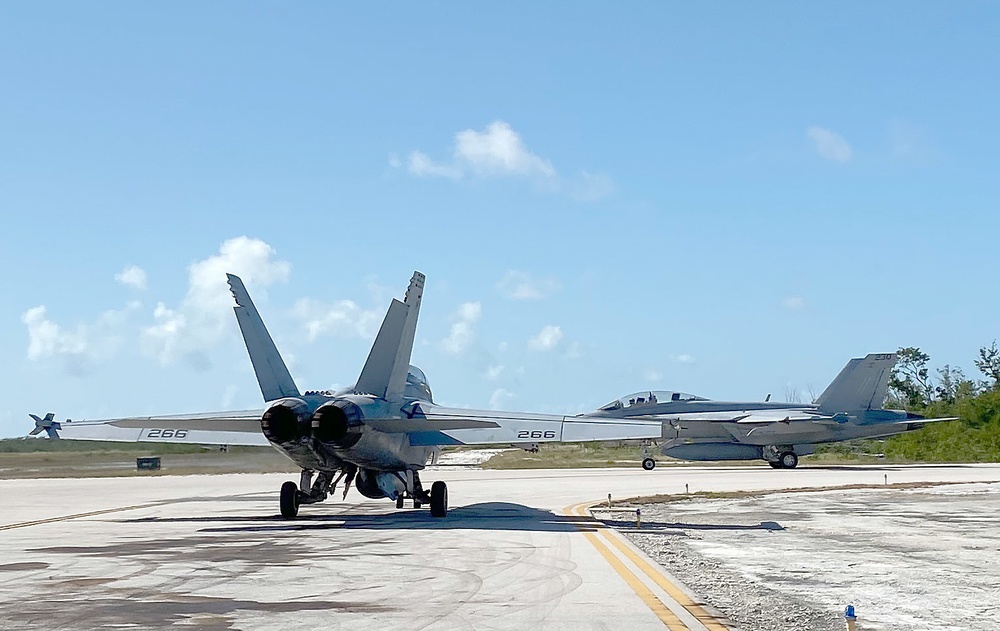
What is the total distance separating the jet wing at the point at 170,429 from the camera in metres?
18.3

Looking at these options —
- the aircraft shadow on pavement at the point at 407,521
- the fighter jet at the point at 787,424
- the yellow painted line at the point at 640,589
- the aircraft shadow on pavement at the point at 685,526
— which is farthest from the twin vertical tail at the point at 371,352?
the fighter jet at the point at 787,424

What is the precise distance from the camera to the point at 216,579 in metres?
11.0

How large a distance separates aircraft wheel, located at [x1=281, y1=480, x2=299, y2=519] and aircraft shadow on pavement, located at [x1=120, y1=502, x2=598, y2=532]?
152 mm

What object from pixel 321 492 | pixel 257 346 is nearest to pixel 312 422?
pixel 257 346

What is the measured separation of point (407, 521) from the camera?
20.0 meters

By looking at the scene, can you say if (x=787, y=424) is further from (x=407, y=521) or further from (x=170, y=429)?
(x=170, y=429)

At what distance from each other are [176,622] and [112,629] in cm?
50

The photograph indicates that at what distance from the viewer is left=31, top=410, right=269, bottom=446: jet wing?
720 inches

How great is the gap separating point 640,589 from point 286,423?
28.8 feet

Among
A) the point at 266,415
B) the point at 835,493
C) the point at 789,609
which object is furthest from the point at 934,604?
the point at 835,493

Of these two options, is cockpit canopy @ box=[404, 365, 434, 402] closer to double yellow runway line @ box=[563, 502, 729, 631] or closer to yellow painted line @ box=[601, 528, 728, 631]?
double yellow runway line @ box=[563, 502, 729, 631]

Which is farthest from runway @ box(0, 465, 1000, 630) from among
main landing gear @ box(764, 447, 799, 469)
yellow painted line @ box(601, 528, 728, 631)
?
main landing gear @ box(764, 447, 799, 469)

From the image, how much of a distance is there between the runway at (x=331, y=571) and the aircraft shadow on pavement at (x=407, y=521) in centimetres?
4

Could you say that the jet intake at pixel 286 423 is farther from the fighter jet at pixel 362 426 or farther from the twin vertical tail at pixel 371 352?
the twin vertical tail at pixel 371 352
